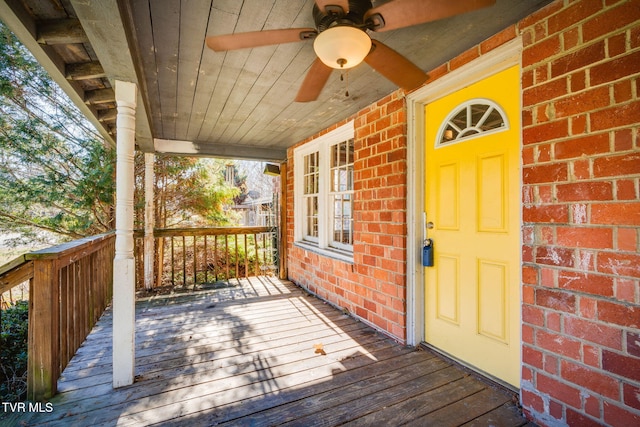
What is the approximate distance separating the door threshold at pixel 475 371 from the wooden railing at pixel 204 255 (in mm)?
3060

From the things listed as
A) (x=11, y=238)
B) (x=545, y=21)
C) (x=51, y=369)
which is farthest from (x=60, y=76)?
(x=11, y=238)

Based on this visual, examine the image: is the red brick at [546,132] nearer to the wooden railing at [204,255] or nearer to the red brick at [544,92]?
the red brick at [544,92]

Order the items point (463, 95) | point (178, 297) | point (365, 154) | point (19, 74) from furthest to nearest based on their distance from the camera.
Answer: point (19, 74) < point (178, 297) < point (365, 154) < point (463, 95)

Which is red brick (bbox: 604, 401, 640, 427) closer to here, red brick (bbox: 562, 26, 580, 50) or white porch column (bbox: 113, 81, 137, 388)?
red brick (bbox: 562, 26, 580, 50)

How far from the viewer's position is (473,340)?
2.12 metres

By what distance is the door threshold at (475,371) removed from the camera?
6.14ft

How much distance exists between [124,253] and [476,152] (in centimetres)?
264

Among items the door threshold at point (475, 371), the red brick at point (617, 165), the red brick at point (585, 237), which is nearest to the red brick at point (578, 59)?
the red brick at point (617, 165)

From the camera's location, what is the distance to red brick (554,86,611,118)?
1334 millimetres

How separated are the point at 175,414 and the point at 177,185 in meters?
5.01

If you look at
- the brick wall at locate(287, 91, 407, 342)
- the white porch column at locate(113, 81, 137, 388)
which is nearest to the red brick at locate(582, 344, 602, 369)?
the brick wall at locate(287, 91, 407, 342)

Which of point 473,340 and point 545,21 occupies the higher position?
point 545,21

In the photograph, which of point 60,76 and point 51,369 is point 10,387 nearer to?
point 51,369

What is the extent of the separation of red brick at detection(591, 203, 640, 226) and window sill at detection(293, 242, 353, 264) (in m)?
2.22
